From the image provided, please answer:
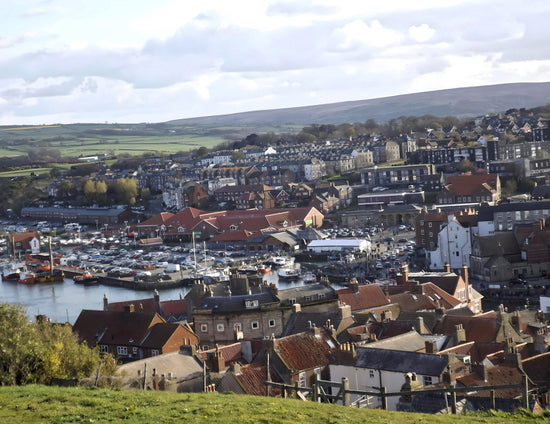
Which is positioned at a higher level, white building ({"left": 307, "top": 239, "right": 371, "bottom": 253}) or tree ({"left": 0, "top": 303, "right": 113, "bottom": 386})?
tree ({"left": 0, "top": 303, "right": 113, "bottom": 386})

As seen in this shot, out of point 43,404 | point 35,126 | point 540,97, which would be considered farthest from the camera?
point 35,126

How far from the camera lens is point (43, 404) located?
792 centimetres

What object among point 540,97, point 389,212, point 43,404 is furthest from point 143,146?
point 43,404

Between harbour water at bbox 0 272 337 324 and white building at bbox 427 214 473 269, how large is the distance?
18.2 feet

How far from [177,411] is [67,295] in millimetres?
28946

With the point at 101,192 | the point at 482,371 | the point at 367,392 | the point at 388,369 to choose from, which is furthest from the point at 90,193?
the point at 367,392

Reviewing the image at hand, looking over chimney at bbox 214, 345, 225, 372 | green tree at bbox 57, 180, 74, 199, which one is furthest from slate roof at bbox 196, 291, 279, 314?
green tree at bbox 57, 180, 74, 199

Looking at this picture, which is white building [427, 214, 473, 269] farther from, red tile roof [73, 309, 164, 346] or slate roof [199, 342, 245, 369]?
slate roof [199, 342, 245, 369]

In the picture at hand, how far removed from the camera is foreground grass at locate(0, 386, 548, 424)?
7340 mm

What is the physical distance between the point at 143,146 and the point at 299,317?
126567 millimetres

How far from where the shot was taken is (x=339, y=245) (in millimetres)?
41688

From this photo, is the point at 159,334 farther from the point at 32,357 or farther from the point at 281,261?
the point at 281,261

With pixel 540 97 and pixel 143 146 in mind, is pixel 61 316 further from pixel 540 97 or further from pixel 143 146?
pixel 540 97

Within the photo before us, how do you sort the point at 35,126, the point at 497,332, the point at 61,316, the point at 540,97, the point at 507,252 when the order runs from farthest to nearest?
the point at 35,126
the point at 540,97
the point at 507,252
the point at 61,316
the point at 497,332
